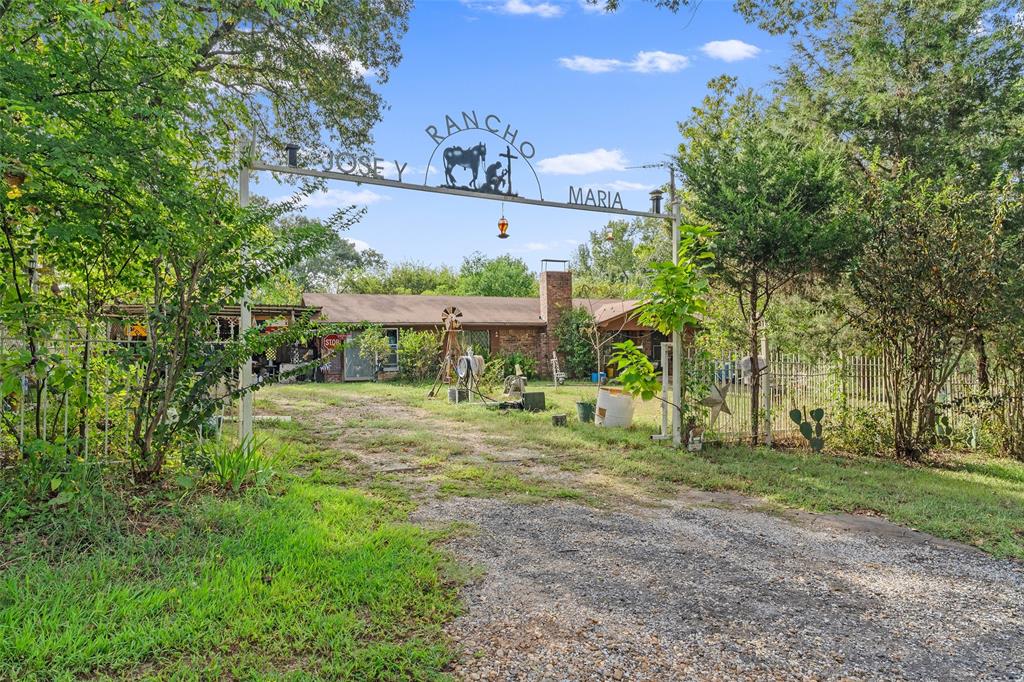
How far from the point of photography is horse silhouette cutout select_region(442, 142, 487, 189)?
22.8 ft

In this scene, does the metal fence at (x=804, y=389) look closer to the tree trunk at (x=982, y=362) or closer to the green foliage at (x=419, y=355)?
the tree trunk at (x=982, y=362)

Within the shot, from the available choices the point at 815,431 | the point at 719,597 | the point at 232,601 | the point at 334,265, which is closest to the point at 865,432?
the point at 815,431

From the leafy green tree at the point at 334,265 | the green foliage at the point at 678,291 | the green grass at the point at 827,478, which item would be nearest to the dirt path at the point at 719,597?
the green grass at the point at 827,478

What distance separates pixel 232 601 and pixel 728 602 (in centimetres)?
292

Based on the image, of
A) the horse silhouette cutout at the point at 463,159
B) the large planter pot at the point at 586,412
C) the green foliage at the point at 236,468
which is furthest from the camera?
the large planter pot at the point at 586,412

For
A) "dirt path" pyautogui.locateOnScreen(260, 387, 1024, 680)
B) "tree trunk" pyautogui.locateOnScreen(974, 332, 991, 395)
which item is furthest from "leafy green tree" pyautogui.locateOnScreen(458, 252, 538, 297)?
"dirt path" pyautogui.locateOnScreen(260, 387, 1024, 680)

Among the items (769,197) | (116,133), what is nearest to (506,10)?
(769,197)

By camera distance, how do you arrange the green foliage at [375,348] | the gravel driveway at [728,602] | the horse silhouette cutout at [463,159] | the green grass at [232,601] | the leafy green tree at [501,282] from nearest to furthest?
the green grass at [232,601] < the gravel driveway at [728,602] < the horse silhouette cutout at [463,159] < the green foliage at [375,348] < the leafy green tree at [501,282]

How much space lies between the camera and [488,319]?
70.4 ft

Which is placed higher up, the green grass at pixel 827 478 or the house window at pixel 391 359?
the house window at pixel 391 359

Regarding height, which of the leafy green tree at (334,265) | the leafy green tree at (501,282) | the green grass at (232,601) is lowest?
the green grass at (232,601)

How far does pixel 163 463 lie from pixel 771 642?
4.85 meters

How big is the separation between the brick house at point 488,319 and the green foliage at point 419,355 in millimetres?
1226

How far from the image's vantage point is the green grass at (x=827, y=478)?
506 cm
